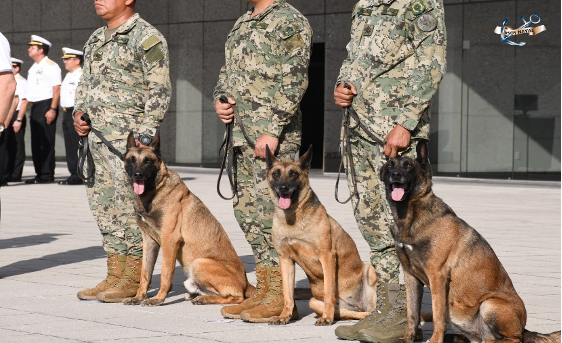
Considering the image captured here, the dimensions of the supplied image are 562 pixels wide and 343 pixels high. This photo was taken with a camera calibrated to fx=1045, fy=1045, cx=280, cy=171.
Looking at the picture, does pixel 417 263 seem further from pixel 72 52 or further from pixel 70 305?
pixel 72 52

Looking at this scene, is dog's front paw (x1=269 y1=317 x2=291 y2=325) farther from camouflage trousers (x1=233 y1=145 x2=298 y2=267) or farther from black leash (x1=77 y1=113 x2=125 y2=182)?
black leash (x1=77 y1=113 x2=125 y2=182)

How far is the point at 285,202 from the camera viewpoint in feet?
20.7

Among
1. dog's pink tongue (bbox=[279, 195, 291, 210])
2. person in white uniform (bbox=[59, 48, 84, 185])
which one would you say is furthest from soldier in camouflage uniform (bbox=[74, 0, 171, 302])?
person in white uniform (bbox=[59, 48, 84, 185])

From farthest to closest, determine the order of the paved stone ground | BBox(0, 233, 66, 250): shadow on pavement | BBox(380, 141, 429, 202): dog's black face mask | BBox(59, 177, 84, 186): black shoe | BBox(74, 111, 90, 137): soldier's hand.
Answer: BBox(59, 177, 84, 186): black shoe < BBox(0, 233, 66, 250): shadow on pavement < BBox(74, 111, 90, 137): soldier's hand < the paved stone ground < BBox(380, 141, 429, 202): dog's black face mask

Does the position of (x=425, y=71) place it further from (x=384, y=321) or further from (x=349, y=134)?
(x=384, y=321)

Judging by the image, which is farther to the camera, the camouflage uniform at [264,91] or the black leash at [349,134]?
the camouflage uniform at [264,91]

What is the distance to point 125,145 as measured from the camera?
7.29m

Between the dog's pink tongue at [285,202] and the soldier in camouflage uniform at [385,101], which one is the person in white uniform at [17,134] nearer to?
the dog's pink tongue at [285,202]

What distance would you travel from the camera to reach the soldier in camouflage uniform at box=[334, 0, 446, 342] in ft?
18.8

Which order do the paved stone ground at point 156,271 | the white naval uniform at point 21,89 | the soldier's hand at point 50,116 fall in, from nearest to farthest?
the paved stone ground at point 156,271 → the white naval uniform at point 21,89 → the soldier's hand at point 50,116

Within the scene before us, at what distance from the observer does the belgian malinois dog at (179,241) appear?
7121 millimetres

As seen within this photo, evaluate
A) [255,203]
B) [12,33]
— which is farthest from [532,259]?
[12,33]

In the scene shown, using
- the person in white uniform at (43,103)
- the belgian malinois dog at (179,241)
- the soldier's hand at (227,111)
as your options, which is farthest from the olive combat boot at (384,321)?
the person in white uniform at (43,103)

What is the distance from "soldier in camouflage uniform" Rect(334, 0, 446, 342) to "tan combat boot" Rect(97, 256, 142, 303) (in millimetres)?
2017
